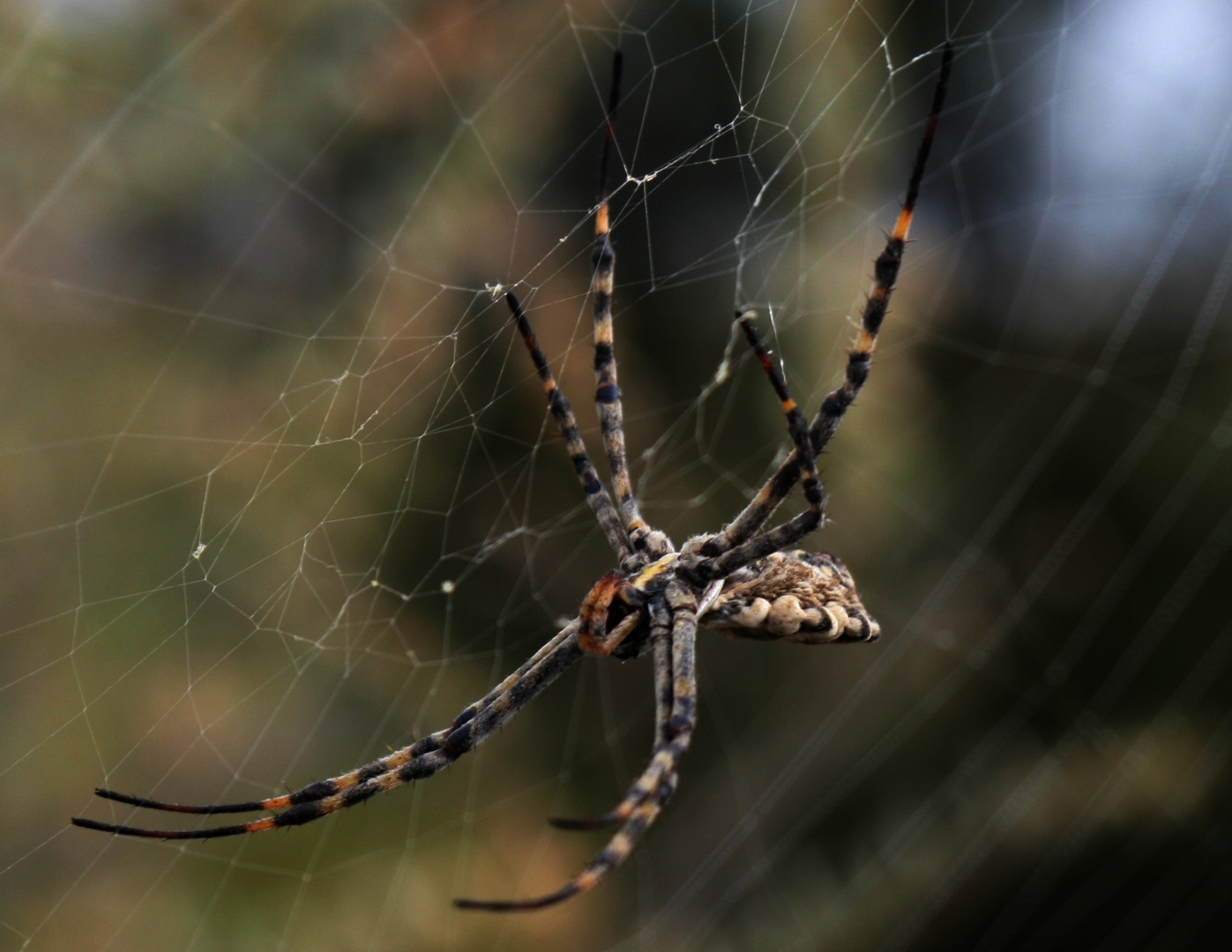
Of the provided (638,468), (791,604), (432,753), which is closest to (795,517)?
(791,604)

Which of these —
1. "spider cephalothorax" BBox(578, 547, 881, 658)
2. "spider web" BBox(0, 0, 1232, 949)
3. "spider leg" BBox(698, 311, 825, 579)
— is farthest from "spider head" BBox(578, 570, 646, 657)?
"spider web" BBox(0, 0, 1232, 949)

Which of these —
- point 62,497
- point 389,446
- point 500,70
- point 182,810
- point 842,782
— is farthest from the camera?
point 842,782

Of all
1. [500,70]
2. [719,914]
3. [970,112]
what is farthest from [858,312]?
[719,914]

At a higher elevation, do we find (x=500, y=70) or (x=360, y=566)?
(x=500, y=70)

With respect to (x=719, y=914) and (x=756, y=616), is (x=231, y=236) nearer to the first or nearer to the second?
(x=756, y=616)

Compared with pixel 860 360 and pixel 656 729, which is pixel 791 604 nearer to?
pixel 656 729

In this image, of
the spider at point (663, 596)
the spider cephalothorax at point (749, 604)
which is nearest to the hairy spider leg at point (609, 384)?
the spider at point (663, 596)
